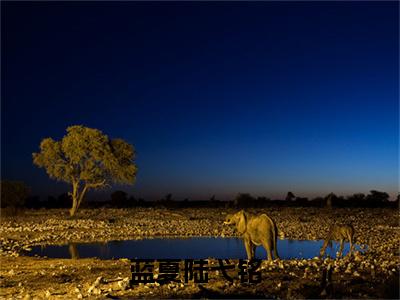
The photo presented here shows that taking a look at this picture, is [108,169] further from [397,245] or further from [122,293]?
[122,293]

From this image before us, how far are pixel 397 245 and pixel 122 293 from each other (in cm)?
1257

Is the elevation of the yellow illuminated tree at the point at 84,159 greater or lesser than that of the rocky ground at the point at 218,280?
greater

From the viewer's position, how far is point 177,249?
72.5 ft

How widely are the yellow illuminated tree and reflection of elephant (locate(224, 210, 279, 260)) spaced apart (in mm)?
29914

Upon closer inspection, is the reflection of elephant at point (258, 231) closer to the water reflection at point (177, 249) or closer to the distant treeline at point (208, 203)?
the water reflection at point (177, 249)

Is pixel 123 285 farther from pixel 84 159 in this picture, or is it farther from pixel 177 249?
pixel 84 159

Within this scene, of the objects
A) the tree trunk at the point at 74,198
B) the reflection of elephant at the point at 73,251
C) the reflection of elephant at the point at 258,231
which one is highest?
the tree trunk at the point at 74,198

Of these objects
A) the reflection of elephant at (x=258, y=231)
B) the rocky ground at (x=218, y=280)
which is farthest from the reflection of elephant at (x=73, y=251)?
the reflection of elephant at (x=258, y=231)

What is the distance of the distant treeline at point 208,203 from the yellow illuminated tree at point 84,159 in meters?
6.65

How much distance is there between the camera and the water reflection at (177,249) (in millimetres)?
20062

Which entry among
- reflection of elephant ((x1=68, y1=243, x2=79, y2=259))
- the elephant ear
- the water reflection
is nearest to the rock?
the elephant ear

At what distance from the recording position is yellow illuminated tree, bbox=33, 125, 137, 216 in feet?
143

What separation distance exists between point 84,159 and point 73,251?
2335 centimetres

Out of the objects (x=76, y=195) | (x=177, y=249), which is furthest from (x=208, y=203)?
(x=177, y=249)
